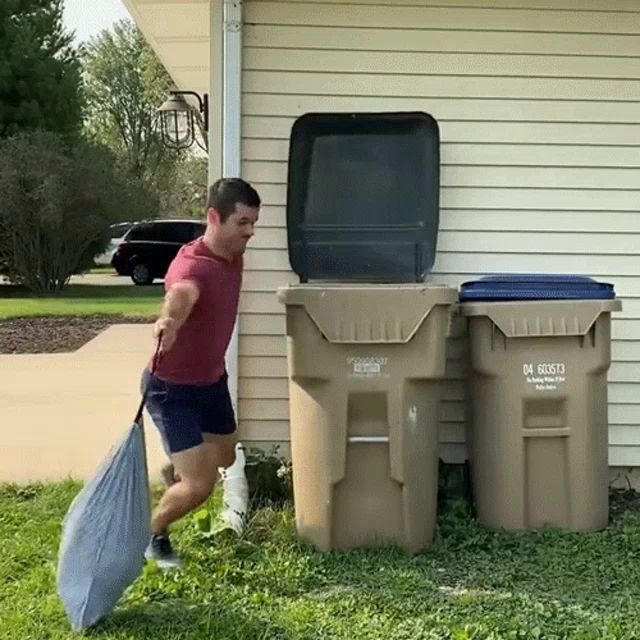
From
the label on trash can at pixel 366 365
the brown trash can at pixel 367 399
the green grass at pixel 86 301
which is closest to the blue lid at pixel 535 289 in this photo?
the brown trash can at pixel 367 399

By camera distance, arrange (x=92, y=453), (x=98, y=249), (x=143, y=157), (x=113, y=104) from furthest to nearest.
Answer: (x=113, y=104) → (x=143, y=157) → (x=98, y=249) → (x=92, y=453)

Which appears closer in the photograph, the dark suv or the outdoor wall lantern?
the outdoor wall lantern

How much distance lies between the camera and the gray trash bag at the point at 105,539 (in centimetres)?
384

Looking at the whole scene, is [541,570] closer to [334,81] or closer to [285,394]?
[285,394]

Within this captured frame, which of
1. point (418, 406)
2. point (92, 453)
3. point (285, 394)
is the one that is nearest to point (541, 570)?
point (418, 406)

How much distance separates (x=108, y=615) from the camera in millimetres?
3959

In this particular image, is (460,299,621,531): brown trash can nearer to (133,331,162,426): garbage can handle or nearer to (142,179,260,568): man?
(142,179,260,568): man

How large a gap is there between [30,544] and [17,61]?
21447 mm

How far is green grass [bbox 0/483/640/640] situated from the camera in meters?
3.93

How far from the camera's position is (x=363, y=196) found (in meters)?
5.78

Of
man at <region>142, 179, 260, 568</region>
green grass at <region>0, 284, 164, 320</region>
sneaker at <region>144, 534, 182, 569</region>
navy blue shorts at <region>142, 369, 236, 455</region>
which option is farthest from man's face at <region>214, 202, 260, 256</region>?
green grass at <region>0, 284, 164, 320</region>

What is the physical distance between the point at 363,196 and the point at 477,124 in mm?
755

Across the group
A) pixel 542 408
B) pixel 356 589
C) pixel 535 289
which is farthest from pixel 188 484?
pixel 535 289

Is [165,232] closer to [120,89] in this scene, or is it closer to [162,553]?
[120,89]
